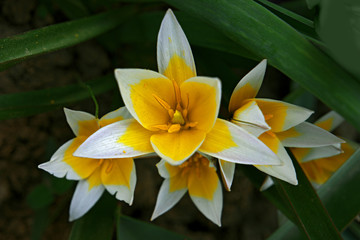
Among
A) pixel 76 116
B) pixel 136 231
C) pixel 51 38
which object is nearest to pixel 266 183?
pixel 136 231

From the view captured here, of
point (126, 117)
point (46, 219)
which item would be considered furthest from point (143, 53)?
point (46, 219)

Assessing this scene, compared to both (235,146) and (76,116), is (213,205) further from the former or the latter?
(76,116)

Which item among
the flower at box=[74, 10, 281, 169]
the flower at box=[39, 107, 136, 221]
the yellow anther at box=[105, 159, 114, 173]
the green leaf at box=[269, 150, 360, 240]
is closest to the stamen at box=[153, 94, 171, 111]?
the flower at box=[74, 10, 281, 169]

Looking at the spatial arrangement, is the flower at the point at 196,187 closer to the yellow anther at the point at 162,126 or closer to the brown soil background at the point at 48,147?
the yellow anther at the point at 162,126

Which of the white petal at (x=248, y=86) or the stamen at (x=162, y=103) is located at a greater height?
the white petal at (x=248, y=86)

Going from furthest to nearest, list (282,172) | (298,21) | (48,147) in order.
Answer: (48,147)
(298,21)
(282,172)

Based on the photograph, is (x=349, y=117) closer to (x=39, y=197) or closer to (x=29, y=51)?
(x=29, y=51)

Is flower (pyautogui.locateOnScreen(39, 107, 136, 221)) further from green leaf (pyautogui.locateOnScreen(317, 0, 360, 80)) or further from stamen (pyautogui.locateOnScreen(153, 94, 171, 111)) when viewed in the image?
green leaf (pyautogui.locateOnScreen(317, 0, 360, 80))

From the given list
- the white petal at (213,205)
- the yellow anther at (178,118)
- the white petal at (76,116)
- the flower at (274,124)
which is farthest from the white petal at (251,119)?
the white petal at (76,116)
